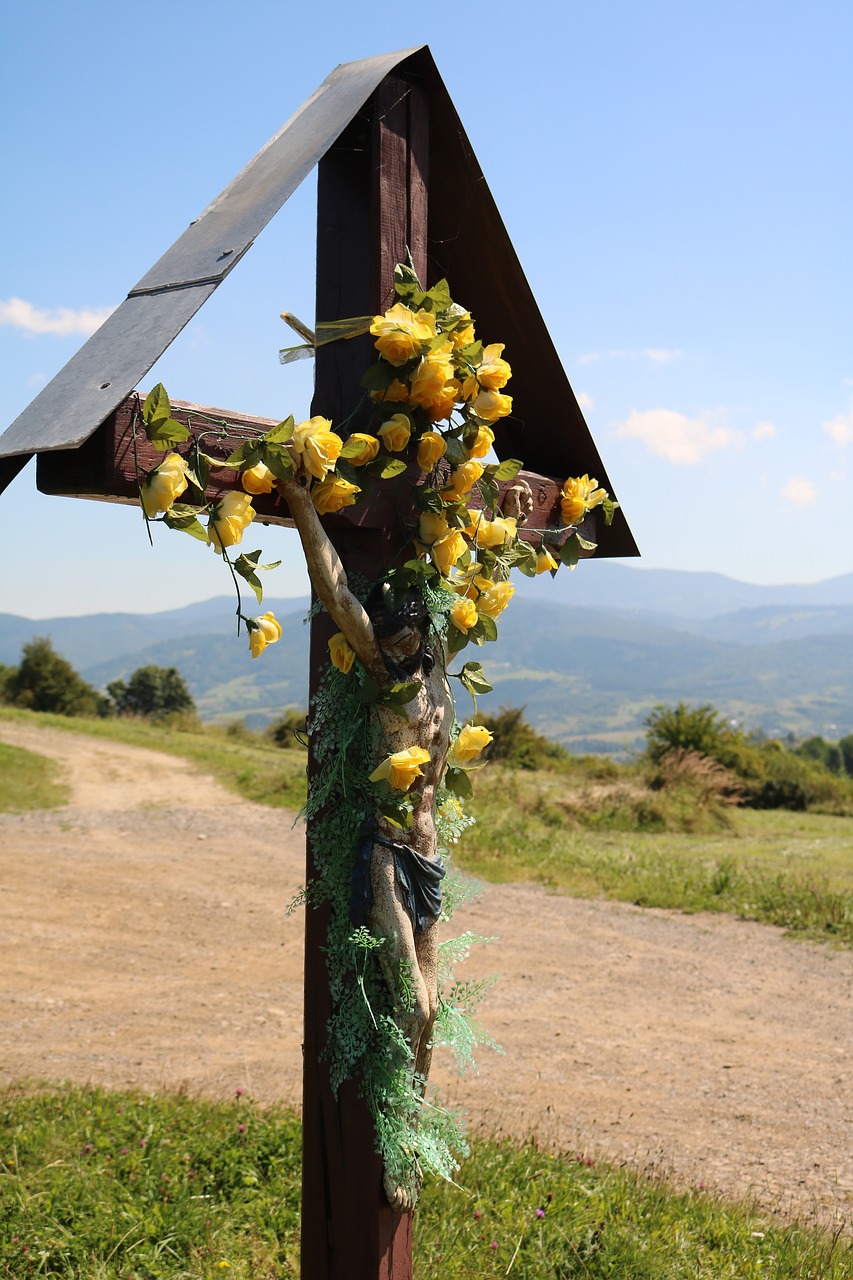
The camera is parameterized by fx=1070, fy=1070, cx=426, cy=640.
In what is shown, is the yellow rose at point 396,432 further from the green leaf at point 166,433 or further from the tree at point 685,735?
the tree at point 685,735

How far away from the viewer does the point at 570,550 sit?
3.02 m

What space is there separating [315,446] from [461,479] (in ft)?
1.53

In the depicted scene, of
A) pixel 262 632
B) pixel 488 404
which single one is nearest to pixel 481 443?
pixel 488 404

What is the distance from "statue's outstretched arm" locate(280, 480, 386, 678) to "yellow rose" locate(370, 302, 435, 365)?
0.36 metres

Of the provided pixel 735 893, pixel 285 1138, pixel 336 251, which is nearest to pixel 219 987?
pixel 285 1138

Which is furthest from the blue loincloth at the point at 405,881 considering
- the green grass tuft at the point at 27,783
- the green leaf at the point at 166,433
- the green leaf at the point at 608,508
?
the green grass tuft at the point at 27,783

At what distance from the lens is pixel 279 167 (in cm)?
240

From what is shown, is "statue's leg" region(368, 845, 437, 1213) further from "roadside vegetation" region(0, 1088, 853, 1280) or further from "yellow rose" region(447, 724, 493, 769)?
"roadside vegetation" region(0, 1088, 853, 1280)

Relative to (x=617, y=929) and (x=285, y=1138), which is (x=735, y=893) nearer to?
(x=617, y=929)

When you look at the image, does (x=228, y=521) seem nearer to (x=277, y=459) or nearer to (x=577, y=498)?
(x=277, y=459)

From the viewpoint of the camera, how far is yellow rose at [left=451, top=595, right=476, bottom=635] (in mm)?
2494

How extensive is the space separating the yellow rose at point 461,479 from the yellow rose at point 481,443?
38mm

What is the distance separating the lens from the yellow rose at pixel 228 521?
2092 millimetres

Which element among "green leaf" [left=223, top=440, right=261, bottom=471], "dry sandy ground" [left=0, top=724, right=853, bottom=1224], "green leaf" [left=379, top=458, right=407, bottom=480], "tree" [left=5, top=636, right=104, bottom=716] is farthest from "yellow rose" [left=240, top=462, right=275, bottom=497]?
"tree" [left=5, top=636, right=104, bottom=716]
